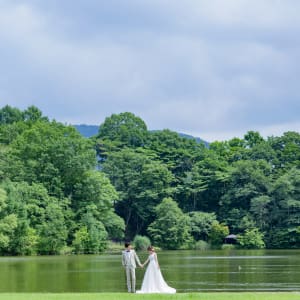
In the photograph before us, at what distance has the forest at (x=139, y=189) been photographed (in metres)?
75.6

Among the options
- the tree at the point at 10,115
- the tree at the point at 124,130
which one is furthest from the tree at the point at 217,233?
the tree at the point at 10,115

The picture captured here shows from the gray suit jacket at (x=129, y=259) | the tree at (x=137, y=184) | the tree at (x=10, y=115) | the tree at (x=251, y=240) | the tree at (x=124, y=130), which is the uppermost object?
the tree at (x=10, y=115)

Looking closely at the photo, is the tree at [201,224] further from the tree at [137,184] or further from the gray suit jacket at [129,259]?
the gray suit jacket at [129,259]

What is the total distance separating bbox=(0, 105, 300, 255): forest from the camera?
248 feet

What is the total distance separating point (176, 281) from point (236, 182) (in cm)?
6141

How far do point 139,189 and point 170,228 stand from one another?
26.9 feet

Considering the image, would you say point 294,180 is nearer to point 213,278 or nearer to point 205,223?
→ point 205,223

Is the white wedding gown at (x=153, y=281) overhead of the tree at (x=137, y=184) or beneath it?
beneath

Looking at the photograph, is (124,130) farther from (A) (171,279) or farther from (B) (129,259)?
(B) (129,259)

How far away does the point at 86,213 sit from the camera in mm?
81188

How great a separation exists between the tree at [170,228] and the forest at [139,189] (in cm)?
11
